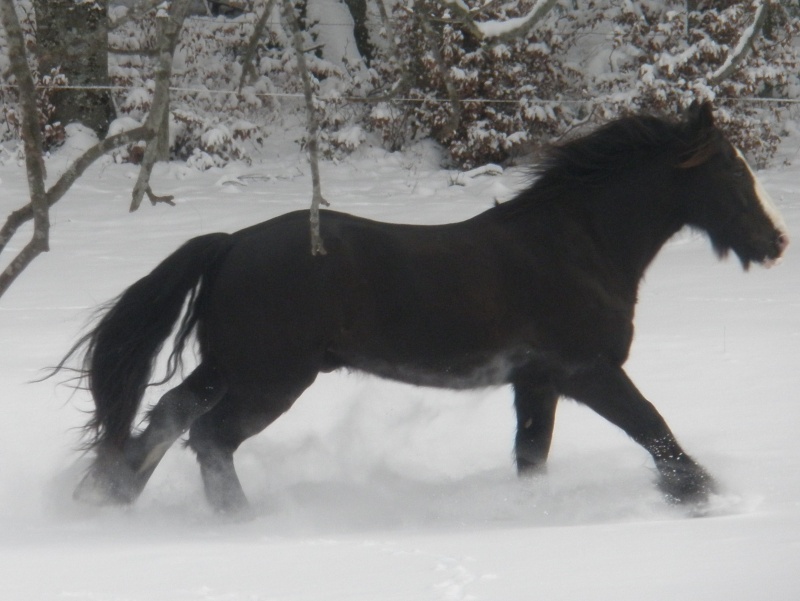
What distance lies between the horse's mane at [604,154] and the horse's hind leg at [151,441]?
4.71 feet

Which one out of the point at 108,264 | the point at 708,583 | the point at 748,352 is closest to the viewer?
the point at 708,583

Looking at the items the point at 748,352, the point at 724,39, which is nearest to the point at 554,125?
the point at 724,39

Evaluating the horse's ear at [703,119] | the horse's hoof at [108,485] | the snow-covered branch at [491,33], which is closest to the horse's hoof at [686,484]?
the horse's ear at [703,119]

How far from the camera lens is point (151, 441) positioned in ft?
12.8

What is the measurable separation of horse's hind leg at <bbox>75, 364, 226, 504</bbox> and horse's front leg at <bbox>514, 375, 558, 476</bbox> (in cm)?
122

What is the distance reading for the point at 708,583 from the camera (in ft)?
8.54

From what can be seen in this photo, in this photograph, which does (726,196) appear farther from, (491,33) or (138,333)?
(138,333)

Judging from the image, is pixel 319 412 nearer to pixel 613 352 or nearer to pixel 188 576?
pixel 613 352

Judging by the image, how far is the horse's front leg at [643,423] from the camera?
3.85m

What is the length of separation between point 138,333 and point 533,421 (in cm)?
164

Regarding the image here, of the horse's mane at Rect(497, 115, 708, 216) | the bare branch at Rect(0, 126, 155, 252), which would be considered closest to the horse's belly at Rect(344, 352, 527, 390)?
the horse's mane at Rect(497, 115, 708, 216)

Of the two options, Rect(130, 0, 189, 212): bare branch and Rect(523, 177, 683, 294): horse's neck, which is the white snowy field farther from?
Rect(130, 0, 189, 212): bare branch

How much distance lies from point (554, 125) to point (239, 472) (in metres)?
10.8

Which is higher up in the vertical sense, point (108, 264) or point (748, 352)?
point (748, 352)
